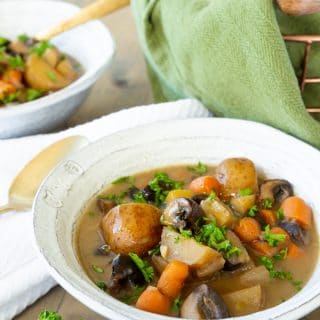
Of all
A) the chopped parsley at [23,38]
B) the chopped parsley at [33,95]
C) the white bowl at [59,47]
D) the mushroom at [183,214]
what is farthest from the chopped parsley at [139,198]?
the chopped parsley at [23,38]

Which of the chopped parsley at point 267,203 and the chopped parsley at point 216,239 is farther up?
the chopped parsley at point 216,239

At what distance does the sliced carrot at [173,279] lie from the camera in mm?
993

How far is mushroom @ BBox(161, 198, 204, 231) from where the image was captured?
1.05 metres

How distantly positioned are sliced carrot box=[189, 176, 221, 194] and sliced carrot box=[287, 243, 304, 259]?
0.57 feet

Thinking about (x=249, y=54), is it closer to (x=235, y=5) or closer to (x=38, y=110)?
(x=235, y=5)

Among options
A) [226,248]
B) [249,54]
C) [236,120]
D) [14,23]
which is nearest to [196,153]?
[236,120]

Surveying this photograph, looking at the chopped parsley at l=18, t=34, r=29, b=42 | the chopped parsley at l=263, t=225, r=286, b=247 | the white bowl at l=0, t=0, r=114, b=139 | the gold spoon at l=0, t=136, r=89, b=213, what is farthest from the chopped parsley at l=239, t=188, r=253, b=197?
the chopped parsley at l=18, t=34, r=29, b=42

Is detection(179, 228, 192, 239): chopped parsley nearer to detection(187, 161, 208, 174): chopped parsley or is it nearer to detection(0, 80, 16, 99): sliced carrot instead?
detection(187, 161, 208, 174): chopped parsley

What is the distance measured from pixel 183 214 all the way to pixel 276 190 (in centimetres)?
22

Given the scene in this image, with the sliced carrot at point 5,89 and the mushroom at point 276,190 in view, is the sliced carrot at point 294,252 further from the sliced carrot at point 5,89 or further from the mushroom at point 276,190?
the sliced carrot at point 5,89

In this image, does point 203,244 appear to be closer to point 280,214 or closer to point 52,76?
point 280,214

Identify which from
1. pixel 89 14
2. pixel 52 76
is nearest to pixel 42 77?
pixel 52 76

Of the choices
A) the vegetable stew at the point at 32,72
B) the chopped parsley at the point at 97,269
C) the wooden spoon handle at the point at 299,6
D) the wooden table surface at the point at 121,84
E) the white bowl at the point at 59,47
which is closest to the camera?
the chopped parsley at the point at 97,269

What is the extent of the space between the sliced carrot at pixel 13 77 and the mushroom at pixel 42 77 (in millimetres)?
23
